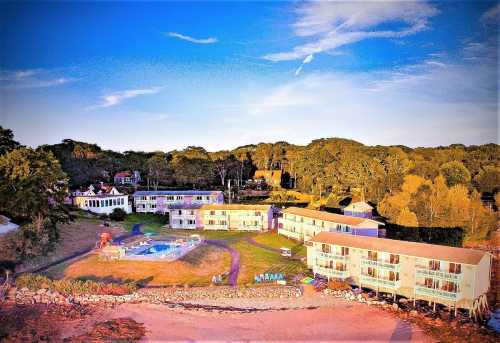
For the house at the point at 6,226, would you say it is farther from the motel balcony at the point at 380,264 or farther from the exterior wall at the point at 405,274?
the motel balcony at the point at 380,264

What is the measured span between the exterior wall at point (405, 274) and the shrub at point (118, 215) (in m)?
19.3

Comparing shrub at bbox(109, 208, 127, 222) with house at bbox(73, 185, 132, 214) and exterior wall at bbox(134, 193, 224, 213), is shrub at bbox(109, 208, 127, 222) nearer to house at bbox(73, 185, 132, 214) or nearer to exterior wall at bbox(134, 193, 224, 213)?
house at bbox(73, 185, 132, 214)

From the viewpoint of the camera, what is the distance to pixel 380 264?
16.3 metres

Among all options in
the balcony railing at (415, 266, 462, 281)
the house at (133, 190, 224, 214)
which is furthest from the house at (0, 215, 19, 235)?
the balcony railing at (415, 266, 462, 281)

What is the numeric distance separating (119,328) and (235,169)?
35.6 metres

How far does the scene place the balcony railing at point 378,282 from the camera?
16.0m

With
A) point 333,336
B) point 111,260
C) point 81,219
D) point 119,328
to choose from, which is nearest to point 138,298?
point 119,328

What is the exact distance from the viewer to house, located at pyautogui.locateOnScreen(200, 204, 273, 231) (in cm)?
2886

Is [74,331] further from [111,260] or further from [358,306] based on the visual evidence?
[358,306]

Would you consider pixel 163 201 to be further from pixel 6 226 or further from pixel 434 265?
pixel 434 265

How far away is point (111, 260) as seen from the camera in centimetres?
1959

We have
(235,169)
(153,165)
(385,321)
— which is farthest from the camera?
(235,169)

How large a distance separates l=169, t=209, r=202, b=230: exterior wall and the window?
19.5 m

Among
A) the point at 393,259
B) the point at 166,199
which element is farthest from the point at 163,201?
the point at 393,259
